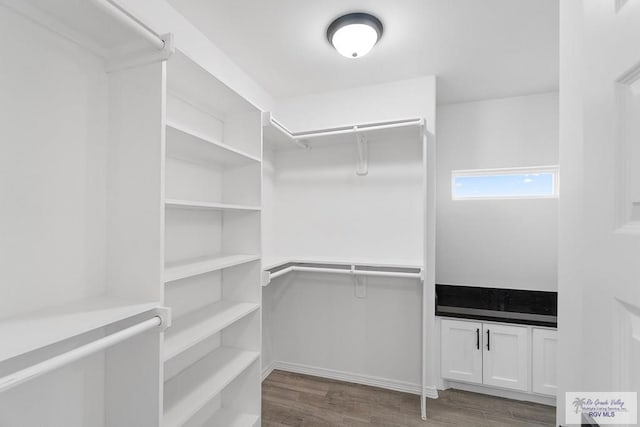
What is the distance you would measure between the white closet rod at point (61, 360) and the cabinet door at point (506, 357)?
2.40m

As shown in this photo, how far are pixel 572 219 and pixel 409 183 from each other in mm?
1522

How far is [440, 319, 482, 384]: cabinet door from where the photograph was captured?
89.0 inches

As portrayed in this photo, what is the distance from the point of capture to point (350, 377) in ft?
8.05

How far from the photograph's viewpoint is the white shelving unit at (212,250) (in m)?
1.41

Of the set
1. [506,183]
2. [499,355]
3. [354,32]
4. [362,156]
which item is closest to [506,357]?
[499,355]

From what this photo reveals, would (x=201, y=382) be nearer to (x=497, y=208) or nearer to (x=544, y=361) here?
(x=544, y=361)

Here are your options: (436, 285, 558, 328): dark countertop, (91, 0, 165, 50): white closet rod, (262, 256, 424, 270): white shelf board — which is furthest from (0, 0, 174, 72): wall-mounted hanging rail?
(436, 285, 558, 328): dark countertop

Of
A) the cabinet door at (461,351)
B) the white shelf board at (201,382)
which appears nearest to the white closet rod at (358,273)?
the white shelf board at (201,382)

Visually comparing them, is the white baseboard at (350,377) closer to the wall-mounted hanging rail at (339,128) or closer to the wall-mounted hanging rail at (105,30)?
the wall-mounted hanging rail at (339,128)

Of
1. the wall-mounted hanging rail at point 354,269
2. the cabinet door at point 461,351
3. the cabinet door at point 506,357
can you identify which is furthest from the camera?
the cabinet door at point 461,351

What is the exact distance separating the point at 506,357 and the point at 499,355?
0.05 meters

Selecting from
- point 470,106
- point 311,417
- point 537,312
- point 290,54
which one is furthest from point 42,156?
point 537,312

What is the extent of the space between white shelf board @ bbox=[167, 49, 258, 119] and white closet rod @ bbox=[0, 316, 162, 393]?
3.45 ft

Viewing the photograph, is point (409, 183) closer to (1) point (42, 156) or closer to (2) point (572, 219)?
(2) point (572, 219)
